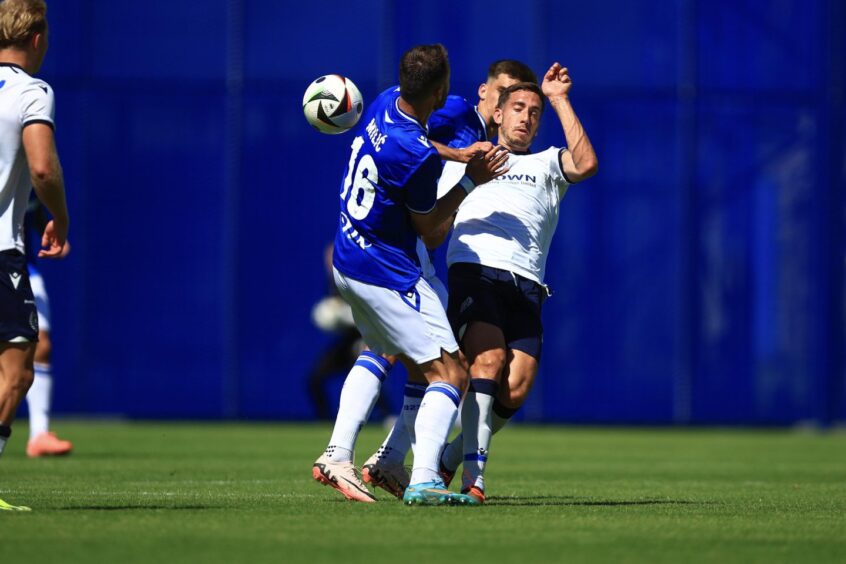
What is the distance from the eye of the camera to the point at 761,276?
19.6 metres

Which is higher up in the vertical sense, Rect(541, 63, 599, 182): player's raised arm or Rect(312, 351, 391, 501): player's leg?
Rect(541, 63, 599, 182): player's raised arm

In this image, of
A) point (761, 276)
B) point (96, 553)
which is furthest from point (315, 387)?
point (96, 553)

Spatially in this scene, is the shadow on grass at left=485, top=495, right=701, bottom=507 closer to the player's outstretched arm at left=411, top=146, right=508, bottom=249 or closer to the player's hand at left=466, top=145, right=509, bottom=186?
the player's outstretched arm at left=411, top=146, right=508, bottom=249

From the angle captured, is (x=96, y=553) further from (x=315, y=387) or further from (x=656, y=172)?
(x=656, y=172)

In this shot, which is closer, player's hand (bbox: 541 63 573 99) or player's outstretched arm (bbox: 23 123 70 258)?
player's outstretched arm (bbox: 23 123 70 258)

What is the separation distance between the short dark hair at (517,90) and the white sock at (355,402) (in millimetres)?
1602

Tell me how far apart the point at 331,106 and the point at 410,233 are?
3.22 feet

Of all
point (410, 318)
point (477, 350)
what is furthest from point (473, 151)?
point (477, 350)

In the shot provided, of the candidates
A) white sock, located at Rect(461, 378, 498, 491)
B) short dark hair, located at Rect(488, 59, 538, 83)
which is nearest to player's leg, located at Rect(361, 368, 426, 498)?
white sock, located at Rect(461, 378, 498, 491)

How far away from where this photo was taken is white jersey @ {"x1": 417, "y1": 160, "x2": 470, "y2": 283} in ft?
25.3

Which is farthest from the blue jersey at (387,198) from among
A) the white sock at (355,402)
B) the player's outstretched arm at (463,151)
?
the white sock at (355,402)

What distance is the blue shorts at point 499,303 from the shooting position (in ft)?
26.4

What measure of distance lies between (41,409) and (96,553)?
6976 mm

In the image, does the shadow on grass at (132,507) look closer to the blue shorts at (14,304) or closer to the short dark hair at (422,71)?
the blue shorts at (14,304)
